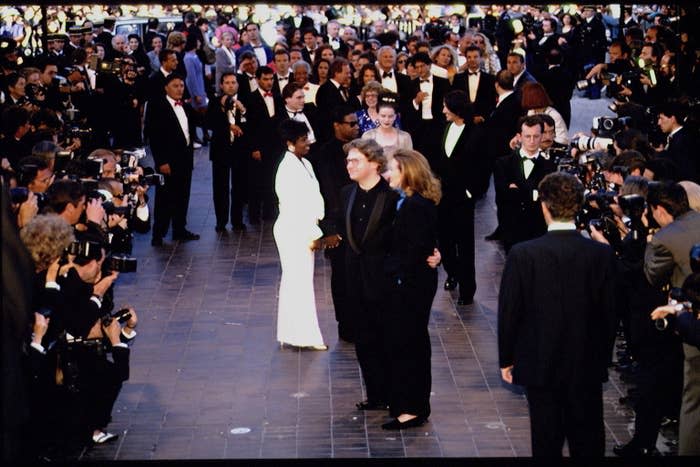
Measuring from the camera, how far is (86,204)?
29.7 feet

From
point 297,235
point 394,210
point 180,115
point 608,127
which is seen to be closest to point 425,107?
point 180,115

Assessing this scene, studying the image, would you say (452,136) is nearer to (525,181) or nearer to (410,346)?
(525,181)

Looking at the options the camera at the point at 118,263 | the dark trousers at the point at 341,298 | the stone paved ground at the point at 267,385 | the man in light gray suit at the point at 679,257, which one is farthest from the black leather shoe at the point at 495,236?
Answer: the camera at the point at 118,263

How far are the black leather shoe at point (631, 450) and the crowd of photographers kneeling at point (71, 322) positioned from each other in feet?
9.86

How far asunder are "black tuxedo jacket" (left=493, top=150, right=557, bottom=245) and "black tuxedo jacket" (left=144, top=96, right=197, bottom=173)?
460 cm

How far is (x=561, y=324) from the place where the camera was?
6.74 metres

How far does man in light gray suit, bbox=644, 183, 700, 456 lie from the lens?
294 inches

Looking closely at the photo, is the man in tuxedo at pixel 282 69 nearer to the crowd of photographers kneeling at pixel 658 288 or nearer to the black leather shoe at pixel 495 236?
the black leather shoe at pixel 495 236

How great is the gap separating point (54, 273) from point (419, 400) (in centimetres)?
255

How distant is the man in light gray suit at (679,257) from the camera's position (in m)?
7.48

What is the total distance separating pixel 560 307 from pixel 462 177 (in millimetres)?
5425

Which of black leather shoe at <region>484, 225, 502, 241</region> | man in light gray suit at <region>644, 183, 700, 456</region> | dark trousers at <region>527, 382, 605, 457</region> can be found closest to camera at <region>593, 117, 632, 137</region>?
black leather shoe at <region>484, 225, 502, 241</region>

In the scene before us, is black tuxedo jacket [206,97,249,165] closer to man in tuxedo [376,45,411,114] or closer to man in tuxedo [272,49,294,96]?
man in tuxedo [272,49,294,96]

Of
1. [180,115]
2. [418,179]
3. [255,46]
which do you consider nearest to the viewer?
[418,179]
